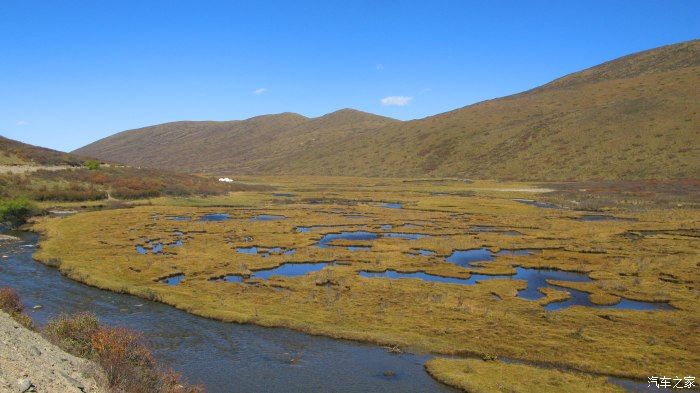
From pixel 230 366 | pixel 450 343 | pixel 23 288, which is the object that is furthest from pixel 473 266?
pixel 23 288

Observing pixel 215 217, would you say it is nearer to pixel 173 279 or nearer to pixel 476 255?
pixel 173 279

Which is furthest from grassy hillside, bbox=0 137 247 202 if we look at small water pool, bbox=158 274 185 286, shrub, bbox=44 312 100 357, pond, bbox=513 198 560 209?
pond, bbox=513 198 560 209

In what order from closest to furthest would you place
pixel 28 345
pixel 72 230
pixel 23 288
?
1. pixel 28 345
2. pixel 23 288
3. pixel 72 230

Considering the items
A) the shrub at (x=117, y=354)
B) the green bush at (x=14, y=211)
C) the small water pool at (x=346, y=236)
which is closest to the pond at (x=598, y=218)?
the small water pool at (x=346, y=236)

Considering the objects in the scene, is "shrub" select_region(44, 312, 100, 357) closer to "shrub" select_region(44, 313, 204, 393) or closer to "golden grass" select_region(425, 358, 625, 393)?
"shrub" select_region(44, 313, 204, 393)

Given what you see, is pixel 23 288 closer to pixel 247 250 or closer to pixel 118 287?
pixel 118 287
